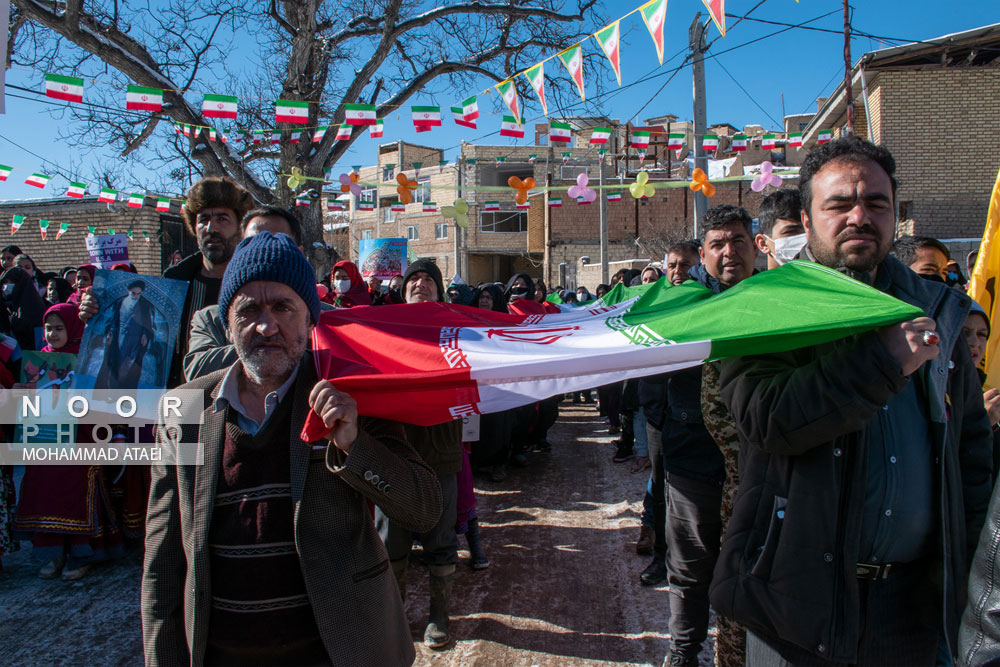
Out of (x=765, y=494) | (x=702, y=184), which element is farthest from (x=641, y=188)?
(x=765, y=494)

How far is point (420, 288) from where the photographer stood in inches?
159

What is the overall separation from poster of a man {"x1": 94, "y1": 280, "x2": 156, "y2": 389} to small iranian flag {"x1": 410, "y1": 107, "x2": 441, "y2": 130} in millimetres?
7938

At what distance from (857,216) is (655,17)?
559 centimetres

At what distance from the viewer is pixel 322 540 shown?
173 centimetres

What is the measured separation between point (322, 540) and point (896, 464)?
5.22 feet

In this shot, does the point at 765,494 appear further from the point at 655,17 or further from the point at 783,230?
the point at 655,17

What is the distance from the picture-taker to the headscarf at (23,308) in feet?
24.5

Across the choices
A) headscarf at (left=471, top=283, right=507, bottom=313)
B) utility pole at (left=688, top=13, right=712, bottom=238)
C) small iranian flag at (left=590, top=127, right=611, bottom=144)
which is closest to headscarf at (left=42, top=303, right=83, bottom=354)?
headscarf at (left=471, top=283, right=507, bottom=313)

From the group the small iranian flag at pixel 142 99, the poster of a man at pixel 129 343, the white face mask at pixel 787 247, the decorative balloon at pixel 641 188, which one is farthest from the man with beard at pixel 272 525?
the decorative balloon at pixel 641 188

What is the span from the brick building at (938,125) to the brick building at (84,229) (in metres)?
18.8

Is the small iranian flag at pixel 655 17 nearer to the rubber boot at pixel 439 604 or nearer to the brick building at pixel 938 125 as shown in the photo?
the rubber boot at pixel 439 604

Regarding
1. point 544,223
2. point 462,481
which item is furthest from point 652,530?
point 544,223

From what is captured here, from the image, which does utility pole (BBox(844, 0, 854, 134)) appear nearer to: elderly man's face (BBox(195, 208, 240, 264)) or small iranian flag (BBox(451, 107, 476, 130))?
small iranian flag (BBox(451, 107, 476, 130))

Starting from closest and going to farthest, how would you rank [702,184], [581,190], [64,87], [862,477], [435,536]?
[862,477], [435,536], [64,87], [702,184], [581,190]
